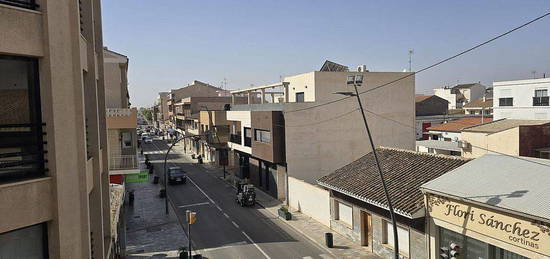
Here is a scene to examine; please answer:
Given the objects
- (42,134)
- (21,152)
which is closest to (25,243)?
(21,152)

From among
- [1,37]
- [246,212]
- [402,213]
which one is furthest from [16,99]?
[246,212]

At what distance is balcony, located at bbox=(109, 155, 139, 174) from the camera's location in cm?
2198

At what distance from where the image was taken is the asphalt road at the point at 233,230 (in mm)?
22250

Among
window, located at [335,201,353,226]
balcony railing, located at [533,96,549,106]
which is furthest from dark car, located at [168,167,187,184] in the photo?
balcony railing, located at [533,96,549,106]

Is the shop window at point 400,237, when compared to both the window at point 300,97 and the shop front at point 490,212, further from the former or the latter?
the window at point 300,97

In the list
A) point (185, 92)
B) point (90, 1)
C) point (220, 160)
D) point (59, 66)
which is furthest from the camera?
point (185, 92)

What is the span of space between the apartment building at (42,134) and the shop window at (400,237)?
15.3 metres

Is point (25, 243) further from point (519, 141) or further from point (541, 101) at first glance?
point (541, 101)

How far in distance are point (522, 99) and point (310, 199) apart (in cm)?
3314

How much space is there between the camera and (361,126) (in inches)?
1366

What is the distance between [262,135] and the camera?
36.2 metres

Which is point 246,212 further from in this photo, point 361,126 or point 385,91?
point 385,91

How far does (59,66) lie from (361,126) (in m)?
30.1

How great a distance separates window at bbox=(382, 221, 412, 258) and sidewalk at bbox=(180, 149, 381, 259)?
46.6 inches
